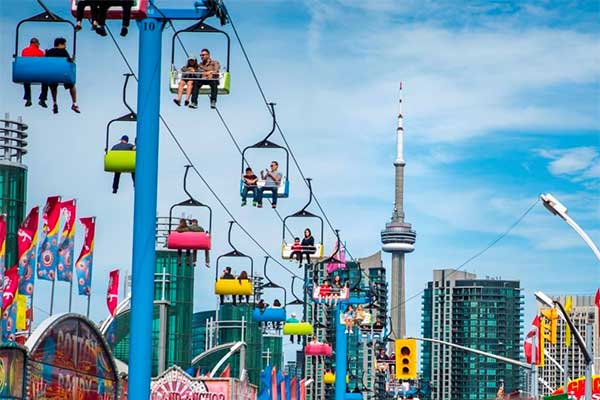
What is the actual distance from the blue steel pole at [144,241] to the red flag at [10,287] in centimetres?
2501

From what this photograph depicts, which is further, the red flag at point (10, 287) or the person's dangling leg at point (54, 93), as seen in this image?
the red flag at point (10, 287)

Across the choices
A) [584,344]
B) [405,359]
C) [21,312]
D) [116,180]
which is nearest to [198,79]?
[116,180]

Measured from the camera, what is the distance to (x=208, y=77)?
A: 30000mm

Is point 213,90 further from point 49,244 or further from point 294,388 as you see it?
point 294,388

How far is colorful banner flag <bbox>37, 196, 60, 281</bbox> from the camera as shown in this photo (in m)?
56.5

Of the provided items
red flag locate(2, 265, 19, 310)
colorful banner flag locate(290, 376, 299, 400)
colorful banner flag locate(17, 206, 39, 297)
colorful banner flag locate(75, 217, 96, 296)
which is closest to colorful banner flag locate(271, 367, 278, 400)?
colorful banner flag locate(290, 376, 299, 400)

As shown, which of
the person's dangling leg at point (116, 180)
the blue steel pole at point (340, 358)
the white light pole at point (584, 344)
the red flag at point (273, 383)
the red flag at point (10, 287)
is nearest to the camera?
the person's dangling leg at point (116, 180)

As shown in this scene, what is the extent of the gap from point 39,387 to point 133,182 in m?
9.46

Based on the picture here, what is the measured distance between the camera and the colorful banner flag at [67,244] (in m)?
56.6

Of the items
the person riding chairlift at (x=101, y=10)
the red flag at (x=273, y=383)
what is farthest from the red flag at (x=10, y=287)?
the person riding chairlift at (x=101, y=10)

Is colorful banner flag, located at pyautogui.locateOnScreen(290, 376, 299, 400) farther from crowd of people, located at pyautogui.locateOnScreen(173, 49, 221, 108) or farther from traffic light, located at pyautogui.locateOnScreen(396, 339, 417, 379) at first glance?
crowd of people, located at pyautogui.locateOnScreen(173, 49, 221, 108)

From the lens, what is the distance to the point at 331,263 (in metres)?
64.5

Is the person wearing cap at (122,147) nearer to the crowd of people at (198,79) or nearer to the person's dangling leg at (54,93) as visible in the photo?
the crowd of people at (198,79)

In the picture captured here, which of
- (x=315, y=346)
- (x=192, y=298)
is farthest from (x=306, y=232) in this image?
(x=192, y=298)
